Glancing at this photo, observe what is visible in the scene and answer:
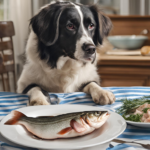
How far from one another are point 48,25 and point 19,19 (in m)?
1.74

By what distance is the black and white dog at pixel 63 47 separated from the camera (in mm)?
1354

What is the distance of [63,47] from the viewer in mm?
1432

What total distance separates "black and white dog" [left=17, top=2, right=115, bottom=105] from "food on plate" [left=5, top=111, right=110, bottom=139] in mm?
693

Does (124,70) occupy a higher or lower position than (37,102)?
lower

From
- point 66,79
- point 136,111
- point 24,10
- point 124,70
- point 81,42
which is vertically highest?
point 24,10

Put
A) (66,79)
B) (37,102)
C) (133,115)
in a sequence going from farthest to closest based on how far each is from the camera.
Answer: (66,79), (37,102), (133,115)

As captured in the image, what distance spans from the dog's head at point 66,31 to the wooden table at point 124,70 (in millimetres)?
633

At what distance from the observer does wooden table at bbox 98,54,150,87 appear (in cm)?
204

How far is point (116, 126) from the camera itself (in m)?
0.58

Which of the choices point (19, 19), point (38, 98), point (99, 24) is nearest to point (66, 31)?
point (99, 24)

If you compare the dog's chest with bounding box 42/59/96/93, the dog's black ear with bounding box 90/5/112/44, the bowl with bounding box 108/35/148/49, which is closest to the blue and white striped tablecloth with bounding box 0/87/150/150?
the dog's chest with bounding box 42/59/96/93

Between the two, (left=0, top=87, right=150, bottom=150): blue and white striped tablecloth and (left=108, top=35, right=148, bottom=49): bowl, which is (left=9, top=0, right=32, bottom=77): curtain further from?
(left=0, top=87, right=150, bottom=150): blue and white striped tablecloth

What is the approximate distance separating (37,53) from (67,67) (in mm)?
230

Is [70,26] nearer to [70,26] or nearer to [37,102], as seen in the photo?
[70,26]
